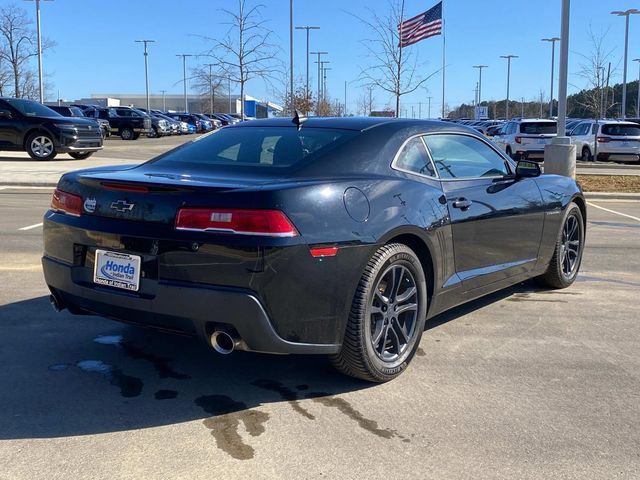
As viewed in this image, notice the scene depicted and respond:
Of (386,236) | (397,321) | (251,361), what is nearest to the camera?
(386,236)

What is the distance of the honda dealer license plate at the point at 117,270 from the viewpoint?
3672mm

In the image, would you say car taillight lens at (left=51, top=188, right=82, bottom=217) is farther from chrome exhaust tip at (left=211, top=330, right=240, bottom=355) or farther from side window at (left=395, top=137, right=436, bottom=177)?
side window at (left=395, top=137, right=436, bottom=177)

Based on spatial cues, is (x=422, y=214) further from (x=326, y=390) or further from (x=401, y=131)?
(x=326, y=390)

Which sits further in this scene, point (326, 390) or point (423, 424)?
point (326, 390)

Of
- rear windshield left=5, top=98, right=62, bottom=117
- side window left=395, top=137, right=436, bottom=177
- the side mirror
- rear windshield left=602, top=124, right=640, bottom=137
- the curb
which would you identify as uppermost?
rear windshield left=5, top=98, right=62, bottom=117

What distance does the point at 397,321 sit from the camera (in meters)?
4.16

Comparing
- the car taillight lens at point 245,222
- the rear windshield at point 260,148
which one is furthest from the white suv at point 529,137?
the car taillight lens at point 245,222

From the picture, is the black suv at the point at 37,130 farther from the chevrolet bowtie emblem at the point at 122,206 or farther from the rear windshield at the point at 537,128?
the chevrolet bowtie emblem at the point at 122,206

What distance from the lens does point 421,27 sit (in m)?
21.5

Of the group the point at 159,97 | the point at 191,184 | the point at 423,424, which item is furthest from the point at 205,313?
the point at 159,97

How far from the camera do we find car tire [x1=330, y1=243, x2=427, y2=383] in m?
3.78

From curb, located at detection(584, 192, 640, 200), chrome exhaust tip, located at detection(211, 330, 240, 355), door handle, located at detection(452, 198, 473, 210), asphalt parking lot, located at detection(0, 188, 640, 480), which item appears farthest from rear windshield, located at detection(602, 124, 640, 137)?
chrome exhaust tip, located at detection(211, 330, 240, 355)

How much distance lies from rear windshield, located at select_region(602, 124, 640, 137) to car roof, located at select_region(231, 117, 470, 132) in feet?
72.3

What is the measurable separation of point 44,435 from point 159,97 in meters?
136
